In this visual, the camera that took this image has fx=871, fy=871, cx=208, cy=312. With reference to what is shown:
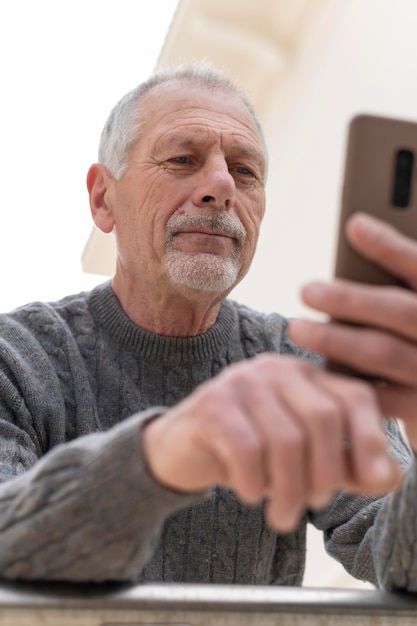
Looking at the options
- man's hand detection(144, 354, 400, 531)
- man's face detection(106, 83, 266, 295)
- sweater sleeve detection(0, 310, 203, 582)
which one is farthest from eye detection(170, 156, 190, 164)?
man's hand detection(144, 354, 400, 531)

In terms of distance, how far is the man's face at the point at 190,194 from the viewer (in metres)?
1.29

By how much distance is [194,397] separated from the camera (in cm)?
57

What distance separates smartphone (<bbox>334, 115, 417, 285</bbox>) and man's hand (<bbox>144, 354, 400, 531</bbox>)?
0.12 m

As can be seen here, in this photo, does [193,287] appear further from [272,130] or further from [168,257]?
[272,130]

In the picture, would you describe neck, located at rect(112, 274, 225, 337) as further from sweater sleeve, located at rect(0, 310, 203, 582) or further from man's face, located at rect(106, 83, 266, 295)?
sweater sleeve, located at rect(0, 310, 203, 582)

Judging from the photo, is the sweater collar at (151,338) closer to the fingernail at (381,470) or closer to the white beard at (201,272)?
the white beard at (201,272)

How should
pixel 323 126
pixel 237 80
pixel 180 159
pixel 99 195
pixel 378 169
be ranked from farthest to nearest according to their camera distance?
pixel 237 80 → pixel 323 126 → pixel 99 195 → pixel 180 159 → pixel 378 169

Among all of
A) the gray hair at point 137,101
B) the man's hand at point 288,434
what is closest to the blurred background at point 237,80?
the gray hair at point 137,101

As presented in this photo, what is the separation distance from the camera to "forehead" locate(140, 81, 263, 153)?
4.48ft

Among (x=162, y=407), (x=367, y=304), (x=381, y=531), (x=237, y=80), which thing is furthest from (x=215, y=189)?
(x=237, y=80)

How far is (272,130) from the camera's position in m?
3.01

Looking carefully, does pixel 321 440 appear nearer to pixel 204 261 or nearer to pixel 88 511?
pixel 88 511

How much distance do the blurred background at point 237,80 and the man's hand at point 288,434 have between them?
80.8 inches

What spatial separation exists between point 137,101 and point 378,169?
87cm
